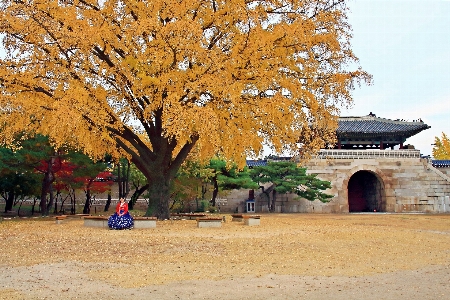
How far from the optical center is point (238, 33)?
17406 mm

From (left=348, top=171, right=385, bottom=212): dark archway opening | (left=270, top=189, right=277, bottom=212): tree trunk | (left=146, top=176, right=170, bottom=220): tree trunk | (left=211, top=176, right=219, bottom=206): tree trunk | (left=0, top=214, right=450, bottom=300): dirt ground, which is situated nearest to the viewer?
(left=0, top=214, right=450, bottom=300): dirt ground

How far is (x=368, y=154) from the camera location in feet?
122

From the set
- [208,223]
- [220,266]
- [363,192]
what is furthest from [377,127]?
[220,266]

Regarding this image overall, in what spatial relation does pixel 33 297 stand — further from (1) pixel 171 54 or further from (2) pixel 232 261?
(1) pixel 171 54

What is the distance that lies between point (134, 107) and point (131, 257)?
902 cm

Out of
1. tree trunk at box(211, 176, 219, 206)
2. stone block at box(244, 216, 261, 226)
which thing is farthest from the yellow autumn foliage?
stone block at box(244, 216, 261, 226)

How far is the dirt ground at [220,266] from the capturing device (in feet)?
21.4

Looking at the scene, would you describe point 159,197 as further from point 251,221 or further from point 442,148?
point 442,148

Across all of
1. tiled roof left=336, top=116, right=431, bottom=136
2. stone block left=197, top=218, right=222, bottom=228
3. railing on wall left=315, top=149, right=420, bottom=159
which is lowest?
stone block left=197, top=218, right=222, bottom=228

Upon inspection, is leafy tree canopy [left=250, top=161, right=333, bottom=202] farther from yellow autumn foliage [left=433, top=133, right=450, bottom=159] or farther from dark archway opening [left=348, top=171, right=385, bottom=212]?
yellow autumn foliage [left=433, top=133, right=450, bottom=159]

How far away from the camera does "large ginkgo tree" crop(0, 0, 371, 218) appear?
50.6 ft

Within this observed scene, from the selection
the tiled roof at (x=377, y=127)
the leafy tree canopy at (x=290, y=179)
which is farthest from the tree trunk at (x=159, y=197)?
the tiled roof at (x=377, y=127)

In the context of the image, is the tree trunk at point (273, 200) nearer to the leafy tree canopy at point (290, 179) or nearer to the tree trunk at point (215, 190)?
the leafy tree canopy at point (290, 179)

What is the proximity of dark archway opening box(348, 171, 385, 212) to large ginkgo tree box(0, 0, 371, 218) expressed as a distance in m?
22.7
